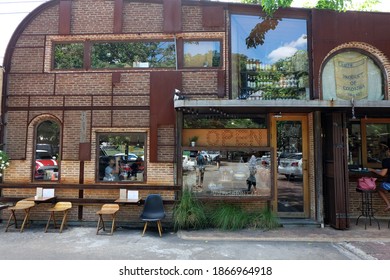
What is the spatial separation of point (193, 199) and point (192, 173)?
728mm

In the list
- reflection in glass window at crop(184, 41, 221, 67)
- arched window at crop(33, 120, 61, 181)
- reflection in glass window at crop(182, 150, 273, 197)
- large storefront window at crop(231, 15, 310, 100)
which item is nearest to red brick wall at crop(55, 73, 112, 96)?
arched window at crop(33, 120, 61, 181)

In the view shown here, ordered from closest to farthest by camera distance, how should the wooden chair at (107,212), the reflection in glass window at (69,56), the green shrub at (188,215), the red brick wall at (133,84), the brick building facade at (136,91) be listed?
the wooden chair at (107,212) → the green shrub at (188,215) → the brick building facade at (136,91) → the red brick wall at (133,84) → the reflection in glass window at (69,56)

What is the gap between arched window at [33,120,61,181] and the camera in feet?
27.7

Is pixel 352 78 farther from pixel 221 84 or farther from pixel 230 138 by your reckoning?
pixel 230 138

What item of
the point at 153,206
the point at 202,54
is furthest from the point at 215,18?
the point at 153,206

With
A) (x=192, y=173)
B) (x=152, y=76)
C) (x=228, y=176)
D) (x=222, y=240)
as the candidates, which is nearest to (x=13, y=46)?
(x=152, y=76)

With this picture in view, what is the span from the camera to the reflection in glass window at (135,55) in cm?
855

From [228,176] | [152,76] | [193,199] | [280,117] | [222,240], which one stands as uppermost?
[152,76]

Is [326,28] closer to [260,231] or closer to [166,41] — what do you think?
[166,41]

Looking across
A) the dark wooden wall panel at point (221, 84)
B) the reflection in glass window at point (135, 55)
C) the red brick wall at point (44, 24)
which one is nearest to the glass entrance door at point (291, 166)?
the dark wooden wall panel at point (221, 84)

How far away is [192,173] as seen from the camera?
8047 mm

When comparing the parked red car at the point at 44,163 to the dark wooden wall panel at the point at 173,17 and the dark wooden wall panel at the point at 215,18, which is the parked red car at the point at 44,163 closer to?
the dark wooden wall panel at the point at 173,17

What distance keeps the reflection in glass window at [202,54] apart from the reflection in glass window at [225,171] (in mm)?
2581

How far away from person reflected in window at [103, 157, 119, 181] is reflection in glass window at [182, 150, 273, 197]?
197 cm
